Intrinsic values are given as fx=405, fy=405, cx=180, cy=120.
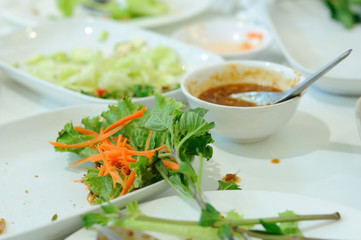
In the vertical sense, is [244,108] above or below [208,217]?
above

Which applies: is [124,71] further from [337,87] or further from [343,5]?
[343,5]

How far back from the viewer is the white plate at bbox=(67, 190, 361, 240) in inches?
36.4

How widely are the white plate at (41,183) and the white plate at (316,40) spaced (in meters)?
0.97

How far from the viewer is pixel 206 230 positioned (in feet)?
2.92

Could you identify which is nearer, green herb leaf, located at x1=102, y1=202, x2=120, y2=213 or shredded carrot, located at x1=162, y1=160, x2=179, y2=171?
green herb leaf, located at x1=102, y1=202, x2=120, y2=213

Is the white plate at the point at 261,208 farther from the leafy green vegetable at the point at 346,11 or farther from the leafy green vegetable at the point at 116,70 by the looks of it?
the leafy green vegetable at the point at 346,11

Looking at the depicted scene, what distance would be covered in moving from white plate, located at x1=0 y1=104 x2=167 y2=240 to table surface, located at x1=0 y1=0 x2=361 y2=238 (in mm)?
148

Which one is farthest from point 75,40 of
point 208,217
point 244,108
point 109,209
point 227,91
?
point 208,217

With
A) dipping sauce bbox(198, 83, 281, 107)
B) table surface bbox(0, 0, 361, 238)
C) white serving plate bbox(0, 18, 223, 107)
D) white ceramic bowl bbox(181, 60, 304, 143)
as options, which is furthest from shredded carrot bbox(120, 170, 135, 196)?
white serving plate bbox(0, 18, 223, 107)

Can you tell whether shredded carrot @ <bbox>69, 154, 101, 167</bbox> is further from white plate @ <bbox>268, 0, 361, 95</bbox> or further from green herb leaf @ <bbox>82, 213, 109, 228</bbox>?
white plate @ <bbox>268, 0, 361, 95</bbox>

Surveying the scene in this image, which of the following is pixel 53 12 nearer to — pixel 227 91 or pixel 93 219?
pixel 227 91

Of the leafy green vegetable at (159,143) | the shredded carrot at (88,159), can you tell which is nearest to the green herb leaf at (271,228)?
the leafy green vegetable at (159,143)

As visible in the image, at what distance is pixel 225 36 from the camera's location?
2449mm

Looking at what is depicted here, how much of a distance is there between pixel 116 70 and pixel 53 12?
4.84 feet
